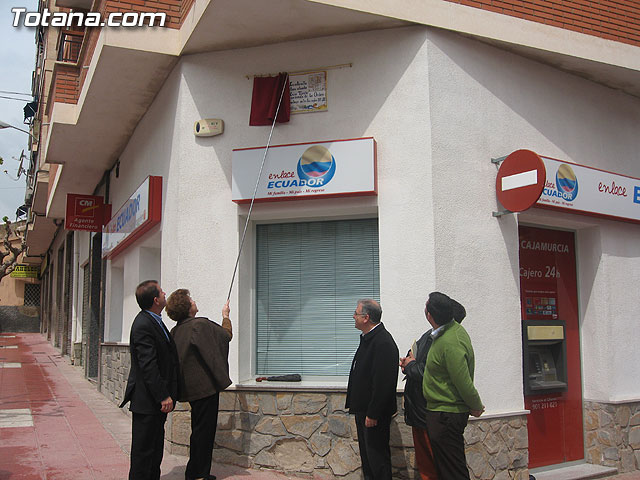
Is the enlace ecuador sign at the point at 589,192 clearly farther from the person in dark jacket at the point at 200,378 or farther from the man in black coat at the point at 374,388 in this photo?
the person in dark jacket at the point at 200,378

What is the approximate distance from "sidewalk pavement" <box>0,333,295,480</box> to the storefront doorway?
9.69 ft

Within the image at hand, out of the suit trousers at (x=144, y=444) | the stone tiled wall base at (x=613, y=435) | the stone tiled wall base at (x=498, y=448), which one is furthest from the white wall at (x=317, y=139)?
the stone tiled wall base at (x=613, y=435)

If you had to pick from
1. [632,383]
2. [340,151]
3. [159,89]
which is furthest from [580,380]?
[159,89]

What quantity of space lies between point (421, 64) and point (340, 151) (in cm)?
119

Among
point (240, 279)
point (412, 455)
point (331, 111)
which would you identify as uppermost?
point (331, 111)

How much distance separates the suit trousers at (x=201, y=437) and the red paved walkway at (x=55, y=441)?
2.99 feet

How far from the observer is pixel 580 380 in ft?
24.6

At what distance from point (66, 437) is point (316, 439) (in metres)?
3.64

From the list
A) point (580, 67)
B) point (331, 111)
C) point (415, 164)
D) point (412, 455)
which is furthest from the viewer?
point (580, 67)

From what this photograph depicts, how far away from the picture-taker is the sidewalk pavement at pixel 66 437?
6.27 metres

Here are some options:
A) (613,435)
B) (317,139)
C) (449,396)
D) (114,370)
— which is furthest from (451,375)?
(114,370)

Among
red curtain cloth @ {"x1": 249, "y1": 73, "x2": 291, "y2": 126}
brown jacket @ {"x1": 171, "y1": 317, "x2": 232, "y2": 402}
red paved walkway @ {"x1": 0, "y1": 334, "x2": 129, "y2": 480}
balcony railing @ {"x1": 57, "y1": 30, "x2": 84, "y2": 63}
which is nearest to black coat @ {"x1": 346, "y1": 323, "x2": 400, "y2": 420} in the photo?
brown jacket @ {"x1": 171, "y1": 317, "x2": 232, "y2": 402}

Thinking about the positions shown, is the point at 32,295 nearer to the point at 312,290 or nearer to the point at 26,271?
the point at 26,271

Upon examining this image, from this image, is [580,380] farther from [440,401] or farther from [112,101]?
[112,101]
